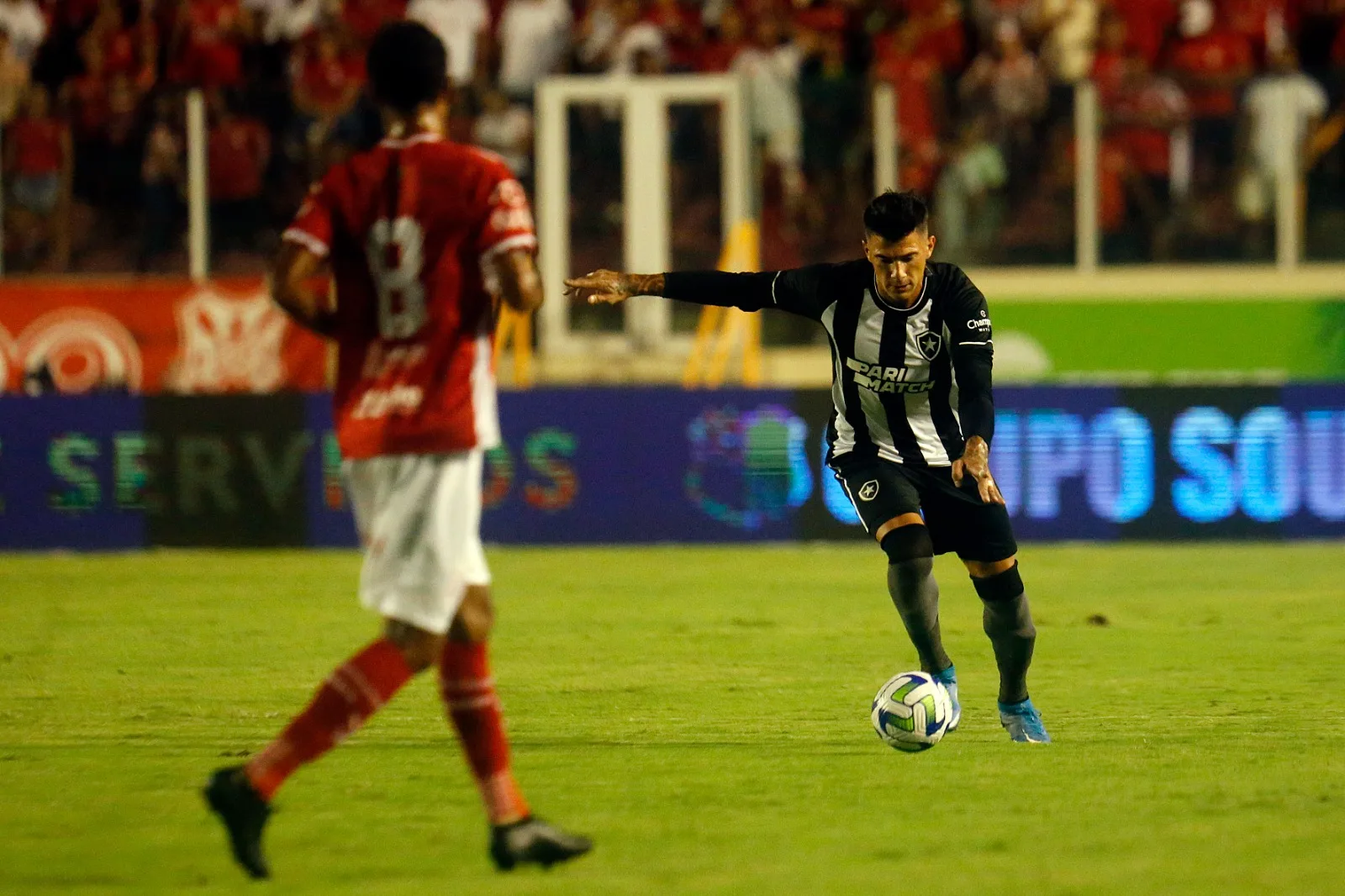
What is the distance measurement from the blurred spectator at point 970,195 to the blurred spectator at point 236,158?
206 inches

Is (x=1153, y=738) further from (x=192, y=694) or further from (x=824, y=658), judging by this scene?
(x=192, y=694)

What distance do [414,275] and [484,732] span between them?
3.70 ft

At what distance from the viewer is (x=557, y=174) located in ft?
54.9

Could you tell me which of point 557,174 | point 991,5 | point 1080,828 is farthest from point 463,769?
point 991,5

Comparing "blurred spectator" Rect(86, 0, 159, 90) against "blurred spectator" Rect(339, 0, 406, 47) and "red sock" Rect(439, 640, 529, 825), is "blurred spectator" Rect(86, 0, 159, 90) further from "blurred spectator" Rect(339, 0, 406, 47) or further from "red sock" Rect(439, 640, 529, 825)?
"red sock" Rect(439, 640, 529, 825)

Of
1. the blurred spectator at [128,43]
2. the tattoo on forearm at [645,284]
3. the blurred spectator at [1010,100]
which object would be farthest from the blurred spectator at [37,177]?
the tattoo on forearm at [645,284]

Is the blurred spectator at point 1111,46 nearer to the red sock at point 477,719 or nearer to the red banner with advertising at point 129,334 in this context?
the red banner with advertising at point 129,334

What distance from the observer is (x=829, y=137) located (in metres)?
16.3

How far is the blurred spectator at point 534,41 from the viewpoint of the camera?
1712cm

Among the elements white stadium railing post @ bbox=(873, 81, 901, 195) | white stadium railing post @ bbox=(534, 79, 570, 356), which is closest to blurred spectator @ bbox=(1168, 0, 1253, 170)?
white stadium railing post @ bbox=(873, 81, 901, 195)

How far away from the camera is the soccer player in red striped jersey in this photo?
16.6 feet

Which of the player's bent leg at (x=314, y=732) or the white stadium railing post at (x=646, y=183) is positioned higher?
the white stadium railing post at (x=646, y=183)

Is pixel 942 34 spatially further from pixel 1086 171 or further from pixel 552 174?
pixel 552 174

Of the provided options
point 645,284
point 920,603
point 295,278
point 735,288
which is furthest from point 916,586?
point 295,278
